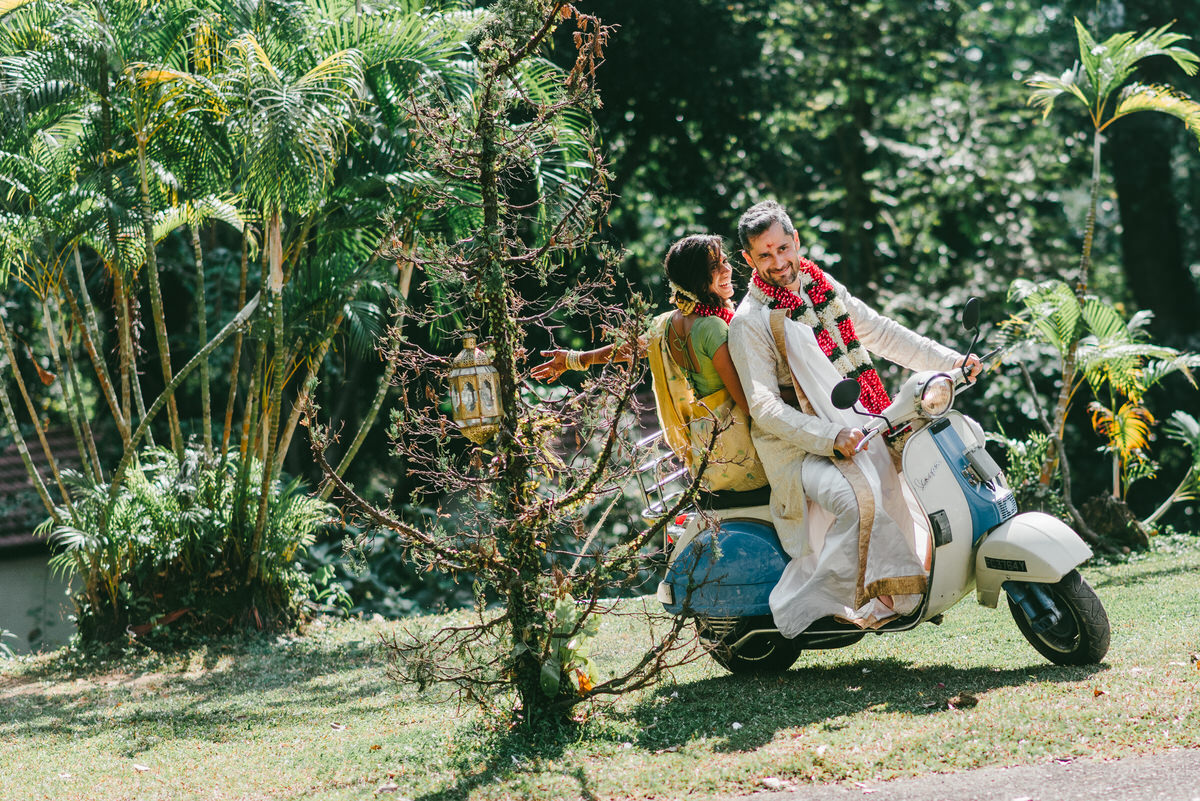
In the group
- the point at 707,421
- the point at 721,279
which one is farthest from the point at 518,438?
the point at 721,279

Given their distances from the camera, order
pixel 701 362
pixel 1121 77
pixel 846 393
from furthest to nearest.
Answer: pixel 1121 77 → pixel 701 362 → pixel 846 393

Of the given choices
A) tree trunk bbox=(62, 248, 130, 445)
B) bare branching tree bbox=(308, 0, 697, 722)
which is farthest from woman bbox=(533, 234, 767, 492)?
tree trunk bbox=(62, 248, 130, 445)

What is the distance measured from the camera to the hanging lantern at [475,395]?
4.54 metres

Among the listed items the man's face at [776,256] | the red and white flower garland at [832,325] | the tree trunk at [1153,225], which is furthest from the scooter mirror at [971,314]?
the tree trunk at [1153,225]

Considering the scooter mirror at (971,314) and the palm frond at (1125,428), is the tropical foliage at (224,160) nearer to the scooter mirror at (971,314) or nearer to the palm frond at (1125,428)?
the scooter mirror at (971,314)

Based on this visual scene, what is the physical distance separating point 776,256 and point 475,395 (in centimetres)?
147

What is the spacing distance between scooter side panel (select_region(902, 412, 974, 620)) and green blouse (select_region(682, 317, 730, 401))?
0.89 m

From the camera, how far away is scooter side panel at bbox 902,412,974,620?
15.6ft

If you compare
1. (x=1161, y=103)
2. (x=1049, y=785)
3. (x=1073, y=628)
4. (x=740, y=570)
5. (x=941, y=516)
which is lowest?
(x=1049, y=785)

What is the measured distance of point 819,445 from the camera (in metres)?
4.79

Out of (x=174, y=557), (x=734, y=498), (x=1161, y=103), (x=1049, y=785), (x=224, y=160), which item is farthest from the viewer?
(x=1161, y=103)

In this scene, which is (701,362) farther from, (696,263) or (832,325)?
(832,325)

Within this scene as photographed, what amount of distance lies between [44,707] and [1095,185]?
7.86 meters

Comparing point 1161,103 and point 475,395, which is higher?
point 1161,103
